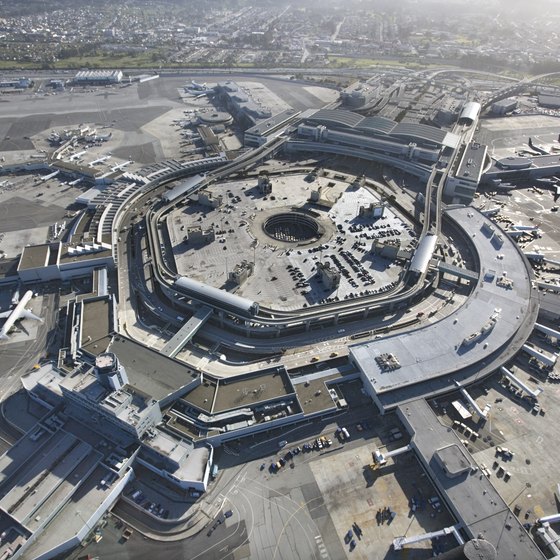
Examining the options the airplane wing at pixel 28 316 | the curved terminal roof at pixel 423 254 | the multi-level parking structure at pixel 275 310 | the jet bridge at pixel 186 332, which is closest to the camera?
the jet bridge at pixel 186 332

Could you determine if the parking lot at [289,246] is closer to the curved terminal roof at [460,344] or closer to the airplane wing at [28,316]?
the curved terminal roof at [460,344]

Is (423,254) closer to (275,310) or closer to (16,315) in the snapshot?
(275,310)

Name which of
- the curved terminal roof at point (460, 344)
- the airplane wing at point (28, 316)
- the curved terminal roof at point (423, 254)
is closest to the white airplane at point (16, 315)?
the airplane wing at point (28, 316)

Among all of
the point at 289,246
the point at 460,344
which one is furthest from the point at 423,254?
the point at 289,246

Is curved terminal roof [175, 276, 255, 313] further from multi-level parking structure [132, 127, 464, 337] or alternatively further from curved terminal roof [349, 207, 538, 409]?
curved terminal roof [349, 207, 538, 409]

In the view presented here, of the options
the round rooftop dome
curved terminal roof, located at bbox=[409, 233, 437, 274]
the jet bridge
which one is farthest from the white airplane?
curved terminal roof, located at bbox=[409, 233, 437, 274]

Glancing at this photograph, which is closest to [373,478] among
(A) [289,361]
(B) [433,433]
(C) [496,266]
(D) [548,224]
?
(B) [433,433]
